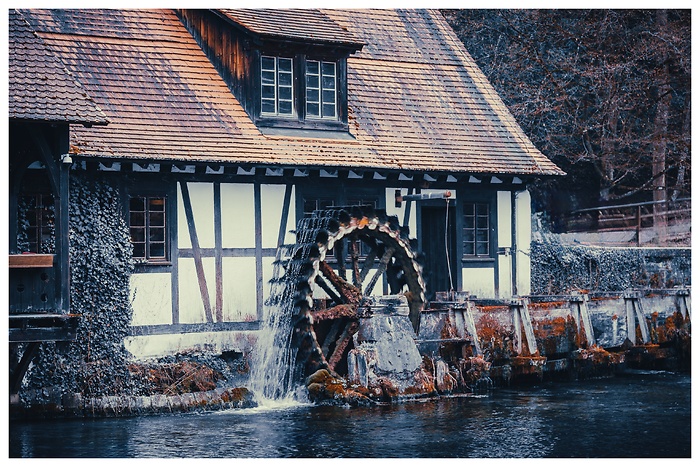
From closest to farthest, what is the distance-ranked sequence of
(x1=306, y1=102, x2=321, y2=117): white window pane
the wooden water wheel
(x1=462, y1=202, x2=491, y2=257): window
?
the wooden water wheel, (x1=306, y1=102, x2=321, y2=117): white window pane, (x1=462, y1=202, x2=491, y2=257): window

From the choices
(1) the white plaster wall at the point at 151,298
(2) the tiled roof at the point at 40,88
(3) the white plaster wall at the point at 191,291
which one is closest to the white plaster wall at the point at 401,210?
(3) the white plaster wall at the point at 191,291

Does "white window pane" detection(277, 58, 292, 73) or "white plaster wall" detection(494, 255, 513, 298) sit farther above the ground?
"white window pane" detection(277, 58, 292, 73)

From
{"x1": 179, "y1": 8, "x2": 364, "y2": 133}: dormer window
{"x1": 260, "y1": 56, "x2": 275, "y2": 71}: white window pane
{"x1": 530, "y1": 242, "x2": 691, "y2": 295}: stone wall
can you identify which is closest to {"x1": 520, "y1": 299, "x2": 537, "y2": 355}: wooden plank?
{"x1": 530, "y1": 242, "x2": 691, "y2": 295}: stone wall

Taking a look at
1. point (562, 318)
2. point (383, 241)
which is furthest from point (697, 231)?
point (383, 241)

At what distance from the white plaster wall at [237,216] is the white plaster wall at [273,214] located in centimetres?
20

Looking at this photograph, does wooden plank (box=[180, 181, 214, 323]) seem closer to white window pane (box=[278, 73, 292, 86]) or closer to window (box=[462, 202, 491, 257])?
white window pane (box=[278, 73, 292, 86])

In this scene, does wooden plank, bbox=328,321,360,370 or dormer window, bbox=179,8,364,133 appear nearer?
wooden plank, bbox=328,321,360,370

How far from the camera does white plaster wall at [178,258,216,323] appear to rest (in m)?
19.9

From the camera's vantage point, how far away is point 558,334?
71.9 ft

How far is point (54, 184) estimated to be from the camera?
16.9m

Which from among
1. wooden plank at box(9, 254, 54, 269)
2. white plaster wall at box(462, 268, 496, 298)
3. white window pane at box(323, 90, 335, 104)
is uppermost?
white window pane at box(323, 90, 335, 104)

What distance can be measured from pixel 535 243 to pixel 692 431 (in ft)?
27.0

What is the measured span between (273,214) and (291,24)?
3.01 m

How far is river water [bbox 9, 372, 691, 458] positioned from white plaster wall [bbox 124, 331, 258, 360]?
1.64 m
